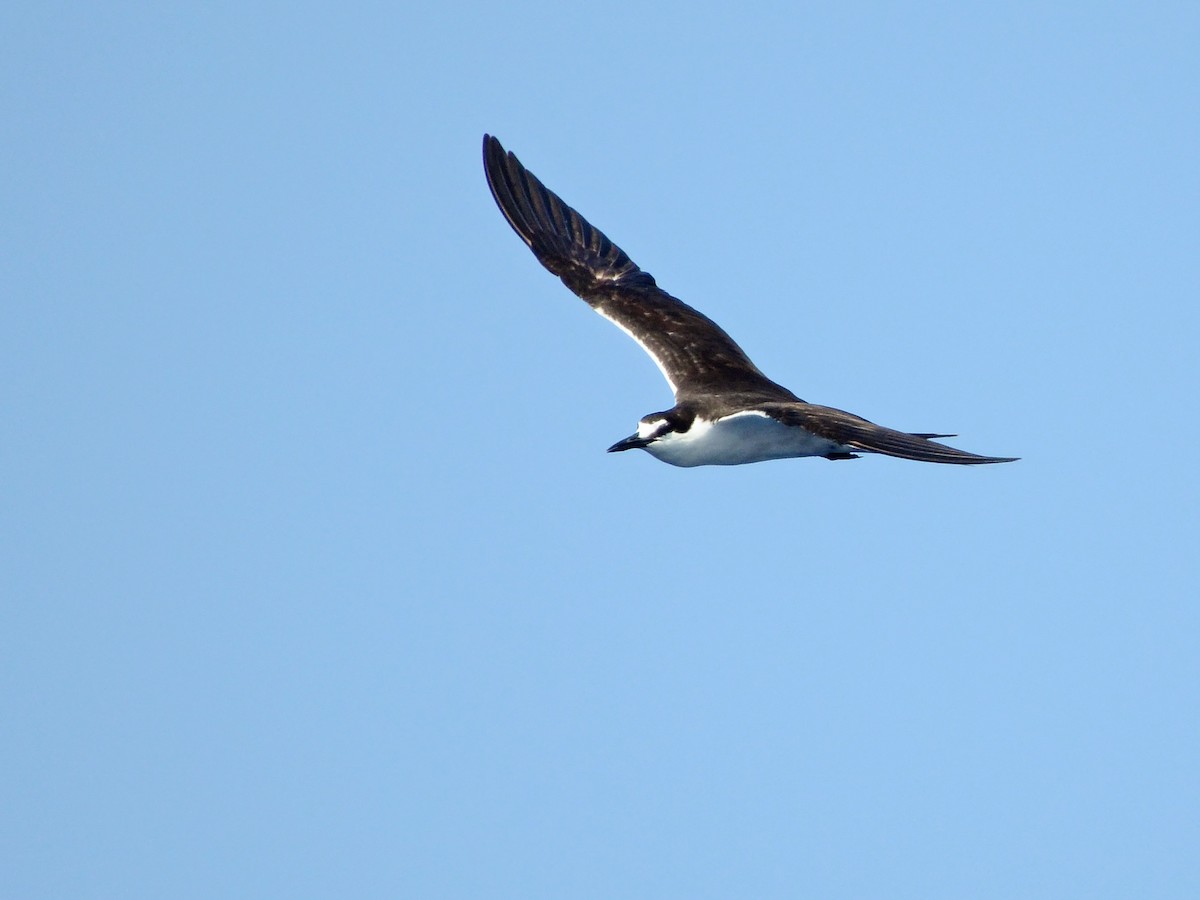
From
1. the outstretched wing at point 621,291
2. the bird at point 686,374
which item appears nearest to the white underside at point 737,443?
the bird at point 686,374

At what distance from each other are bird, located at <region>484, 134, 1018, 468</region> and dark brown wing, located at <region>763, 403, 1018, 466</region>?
1cm

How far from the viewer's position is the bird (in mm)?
17109

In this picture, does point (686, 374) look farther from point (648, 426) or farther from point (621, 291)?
point (621, 291)

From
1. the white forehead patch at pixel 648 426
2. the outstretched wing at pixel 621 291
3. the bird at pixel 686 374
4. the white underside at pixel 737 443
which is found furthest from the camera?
the outstretched wing at pixel 621 291

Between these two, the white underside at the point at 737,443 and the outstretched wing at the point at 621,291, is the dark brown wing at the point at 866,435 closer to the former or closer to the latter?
the white underside at the point at 737,443

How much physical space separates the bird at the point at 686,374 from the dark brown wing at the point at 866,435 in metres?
0.01

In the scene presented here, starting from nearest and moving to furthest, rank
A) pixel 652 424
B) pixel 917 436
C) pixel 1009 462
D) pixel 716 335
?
1. pixel 1009 462
2. pixel 917 436
3. pixel 652 424
4. pixel 716 335

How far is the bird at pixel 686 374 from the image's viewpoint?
17109 mm

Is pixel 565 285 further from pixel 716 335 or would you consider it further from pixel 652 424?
pixel 652 424

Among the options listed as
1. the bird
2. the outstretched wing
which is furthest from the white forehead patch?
the outstretched wing

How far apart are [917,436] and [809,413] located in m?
1.19

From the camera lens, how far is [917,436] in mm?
17234

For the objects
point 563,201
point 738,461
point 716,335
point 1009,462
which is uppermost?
point 563,201

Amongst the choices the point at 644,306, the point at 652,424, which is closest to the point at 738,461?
the point at 652,424
